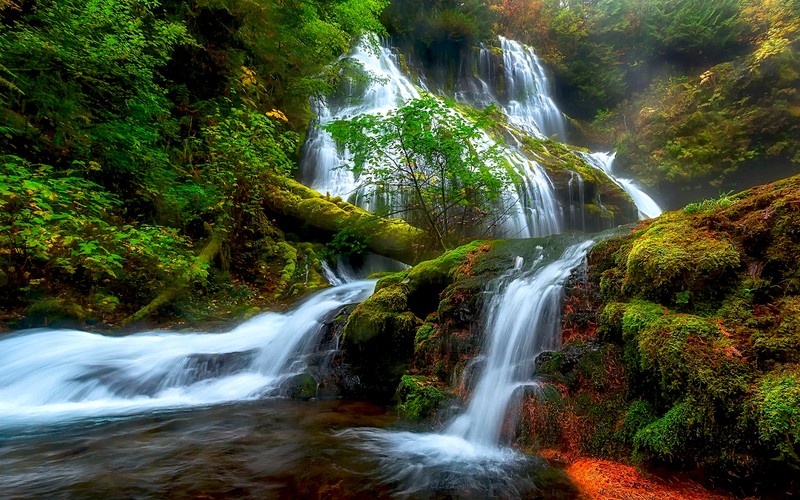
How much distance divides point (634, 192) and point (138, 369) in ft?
51.9

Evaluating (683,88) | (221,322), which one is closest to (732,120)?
(683,88)

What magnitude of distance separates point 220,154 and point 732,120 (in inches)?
647

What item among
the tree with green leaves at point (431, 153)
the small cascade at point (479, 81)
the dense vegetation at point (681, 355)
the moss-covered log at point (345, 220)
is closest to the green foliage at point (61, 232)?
the tree with green leaves at point (431, 153)

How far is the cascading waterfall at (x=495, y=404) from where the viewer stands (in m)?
2.86

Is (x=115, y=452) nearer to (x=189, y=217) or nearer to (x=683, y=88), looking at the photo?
(x=189, y=217)

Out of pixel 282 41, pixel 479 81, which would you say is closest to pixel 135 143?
pixel 282 41

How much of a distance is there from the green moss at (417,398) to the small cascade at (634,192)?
36.6 feet

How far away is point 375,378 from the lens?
16.3ft

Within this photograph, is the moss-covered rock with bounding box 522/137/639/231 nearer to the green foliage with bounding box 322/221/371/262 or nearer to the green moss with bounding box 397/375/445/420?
the green foliage with bounding box 322/221/371/262

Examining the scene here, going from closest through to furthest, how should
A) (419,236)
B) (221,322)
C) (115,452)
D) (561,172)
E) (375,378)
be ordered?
(115,452) → (375,378) → (221,322) → (419,236) → (561,172)

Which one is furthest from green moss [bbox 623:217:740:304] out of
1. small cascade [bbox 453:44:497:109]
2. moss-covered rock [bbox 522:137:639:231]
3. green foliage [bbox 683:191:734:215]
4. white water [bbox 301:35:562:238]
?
small cascade [bbox 453:44:497:109]

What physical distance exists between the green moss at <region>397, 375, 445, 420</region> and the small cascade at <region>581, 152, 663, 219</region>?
1116 centimetres

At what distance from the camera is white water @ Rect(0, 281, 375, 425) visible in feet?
15.3

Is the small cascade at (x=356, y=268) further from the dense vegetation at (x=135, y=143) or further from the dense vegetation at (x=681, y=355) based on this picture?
the dense vegetation at (x=681, y=355)
